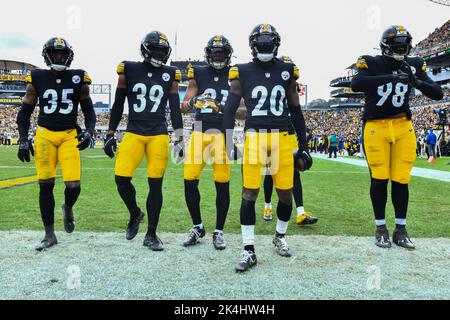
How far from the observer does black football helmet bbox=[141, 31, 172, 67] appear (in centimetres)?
417

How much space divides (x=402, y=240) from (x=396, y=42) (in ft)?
6.73

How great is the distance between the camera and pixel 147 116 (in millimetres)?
4207

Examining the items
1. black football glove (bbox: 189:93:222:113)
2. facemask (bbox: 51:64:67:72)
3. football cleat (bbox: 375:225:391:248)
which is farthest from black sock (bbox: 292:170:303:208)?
facemask (bbox: 51:64:67:72)

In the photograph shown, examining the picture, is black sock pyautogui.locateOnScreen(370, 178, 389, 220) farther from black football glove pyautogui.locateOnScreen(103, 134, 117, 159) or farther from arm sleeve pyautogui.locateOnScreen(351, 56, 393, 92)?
black football glove pyautogui.locateOnScreen(103, 134, 117, 159)

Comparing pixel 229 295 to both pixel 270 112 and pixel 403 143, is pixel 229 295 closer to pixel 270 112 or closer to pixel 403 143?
pixel 270 112

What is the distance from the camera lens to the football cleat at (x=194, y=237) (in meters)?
4.08

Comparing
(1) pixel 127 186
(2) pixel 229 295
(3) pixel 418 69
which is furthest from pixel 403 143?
(1) pixel 127 186

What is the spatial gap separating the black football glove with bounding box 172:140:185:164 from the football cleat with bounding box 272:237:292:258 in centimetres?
136

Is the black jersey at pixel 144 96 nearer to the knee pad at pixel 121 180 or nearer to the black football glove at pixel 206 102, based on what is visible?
the black football glove at pixel 206 102

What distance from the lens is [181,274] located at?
3131 mm

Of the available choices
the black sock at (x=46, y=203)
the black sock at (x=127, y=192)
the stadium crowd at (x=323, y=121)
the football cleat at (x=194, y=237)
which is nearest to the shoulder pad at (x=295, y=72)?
the football cleat at (x=194, y=237)

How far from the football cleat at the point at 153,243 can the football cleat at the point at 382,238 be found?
7.20 feet

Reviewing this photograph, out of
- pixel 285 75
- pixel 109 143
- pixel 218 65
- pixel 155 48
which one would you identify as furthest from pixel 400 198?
pixel 109 143

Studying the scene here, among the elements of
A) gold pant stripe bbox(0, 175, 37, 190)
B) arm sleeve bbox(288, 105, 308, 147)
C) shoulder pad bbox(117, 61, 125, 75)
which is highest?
shoulder pad bbox(117, 61, 125, 75)
